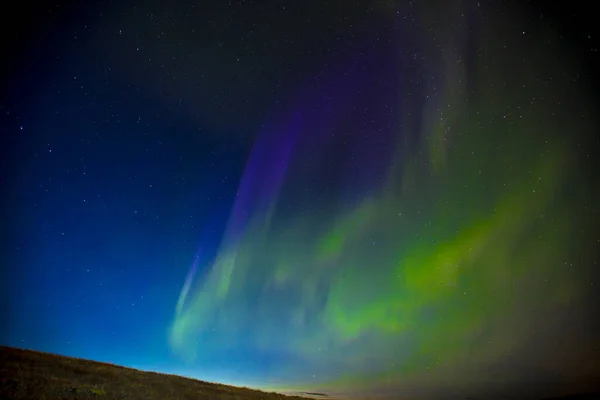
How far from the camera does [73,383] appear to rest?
618 inches

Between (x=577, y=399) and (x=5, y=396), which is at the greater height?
(x=5, y=396)

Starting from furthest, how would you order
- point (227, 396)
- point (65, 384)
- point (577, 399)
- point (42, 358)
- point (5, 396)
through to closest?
Result: 1. point (577, 399)
2. point (227, 396)
3. point (42, 358)
4. point (65, 384)
5. point (5, 396)

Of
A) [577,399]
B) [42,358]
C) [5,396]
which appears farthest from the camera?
[577,399]

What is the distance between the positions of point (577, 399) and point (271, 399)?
6765 centimetres

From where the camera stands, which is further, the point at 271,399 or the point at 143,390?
the point at 271,399

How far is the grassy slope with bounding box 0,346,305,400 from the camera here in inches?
519

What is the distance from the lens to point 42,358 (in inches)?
787

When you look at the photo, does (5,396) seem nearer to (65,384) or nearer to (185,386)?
(65,384)

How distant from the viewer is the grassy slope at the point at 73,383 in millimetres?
13180

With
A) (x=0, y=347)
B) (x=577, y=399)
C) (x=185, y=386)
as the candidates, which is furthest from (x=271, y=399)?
(x=577, y=399)

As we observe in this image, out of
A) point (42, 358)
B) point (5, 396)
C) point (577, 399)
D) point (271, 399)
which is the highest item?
point (42, 358)

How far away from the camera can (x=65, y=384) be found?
49.6ft

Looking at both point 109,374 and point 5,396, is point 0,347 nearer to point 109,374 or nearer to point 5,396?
point 109,374

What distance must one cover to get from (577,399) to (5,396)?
85.1 metres
